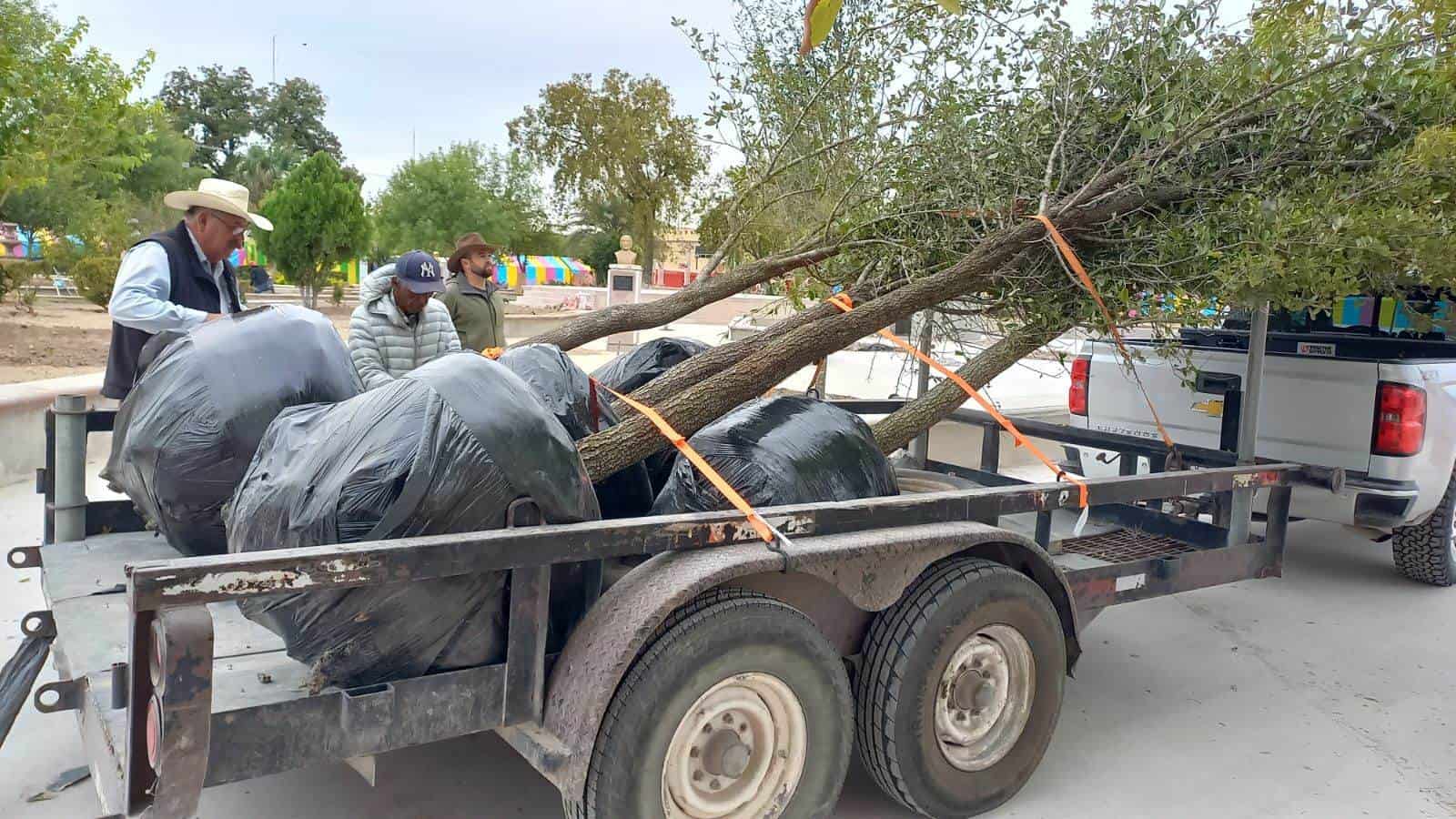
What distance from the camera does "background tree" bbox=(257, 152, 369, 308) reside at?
26047 mm

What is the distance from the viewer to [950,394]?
4.83 m

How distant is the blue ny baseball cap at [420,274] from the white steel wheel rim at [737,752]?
8.38 ft

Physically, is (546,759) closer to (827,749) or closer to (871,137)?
(827,749)

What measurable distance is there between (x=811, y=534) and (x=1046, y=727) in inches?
48.0

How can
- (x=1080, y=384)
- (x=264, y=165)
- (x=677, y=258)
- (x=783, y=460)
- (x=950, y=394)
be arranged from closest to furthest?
(x=783, y=460)
(x=950, y=394)
(x=1080, y=384)
(x=677, y=258)
(x=264, y=165)

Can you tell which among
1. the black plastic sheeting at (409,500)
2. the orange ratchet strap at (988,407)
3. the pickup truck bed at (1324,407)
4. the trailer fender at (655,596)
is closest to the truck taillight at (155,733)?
the black plastic sheeting at (409,500)

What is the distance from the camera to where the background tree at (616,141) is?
40.5 meters

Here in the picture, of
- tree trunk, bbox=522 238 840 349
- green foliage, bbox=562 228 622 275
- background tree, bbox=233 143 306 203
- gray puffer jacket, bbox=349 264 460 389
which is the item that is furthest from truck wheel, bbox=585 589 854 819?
background tree, bbox=233 143 306 203

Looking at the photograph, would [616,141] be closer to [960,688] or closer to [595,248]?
[595,248]

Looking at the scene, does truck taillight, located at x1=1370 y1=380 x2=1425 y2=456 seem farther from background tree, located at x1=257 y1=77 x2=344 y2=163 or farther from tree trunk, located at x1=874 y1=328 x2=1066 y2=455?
background tree, located at x1=257 y1=77 x2=344 y2=163

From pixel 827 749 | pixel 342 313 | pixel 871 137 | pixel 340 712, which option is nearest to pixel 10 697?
pixel 340 712

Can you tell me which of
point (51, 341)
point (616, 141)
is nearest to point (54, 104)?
point (51, 341)

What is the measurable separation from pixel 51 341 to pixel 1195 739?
1805cm

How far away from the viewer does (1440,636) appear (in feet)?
17.5
